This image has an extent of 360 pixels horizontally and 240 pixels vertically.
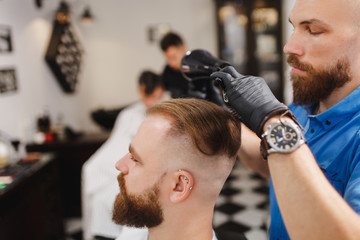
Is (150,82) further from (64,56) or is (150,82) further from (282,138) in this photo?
(282,138)

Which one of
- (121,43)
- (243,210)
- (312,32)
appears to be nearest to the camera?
(312,32)

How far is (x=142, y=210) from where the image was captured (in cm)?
103

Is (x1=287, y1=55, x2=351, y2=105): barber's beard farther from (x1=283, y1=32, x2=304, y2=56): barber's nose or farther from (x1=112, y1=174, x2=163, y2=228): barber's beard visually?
(x1=112, y1=174, x2=163, y2=228): barber's beard

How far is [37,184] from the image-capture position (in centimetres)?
Answer: 265

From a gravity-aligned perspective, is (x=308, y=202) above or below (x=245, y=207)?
above

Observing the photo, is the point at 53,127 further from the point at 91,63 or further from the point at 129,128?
the point at 91,63

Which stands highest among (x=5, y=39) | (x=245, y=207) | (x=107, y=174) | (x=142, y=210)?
(x=5, y=39)

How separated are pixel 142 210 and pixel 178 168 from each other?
0.19 metres

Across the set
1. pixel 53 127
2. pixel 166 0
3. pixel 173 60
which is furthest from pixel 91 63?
pixel 173 60

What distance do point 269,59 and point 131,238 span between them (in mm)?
5539

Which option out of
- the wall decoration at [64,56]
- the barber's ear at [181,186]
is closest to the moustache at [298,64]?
the barber's ear at [181,186]

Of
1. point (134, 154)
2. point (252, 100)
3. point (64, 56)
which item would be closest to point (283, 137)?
point (252, 100)

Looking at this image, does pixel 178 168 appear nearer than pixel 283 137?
No

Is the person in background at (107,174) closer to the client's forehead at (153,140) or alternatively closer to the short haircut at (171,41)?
the short haircut at (171,41)
